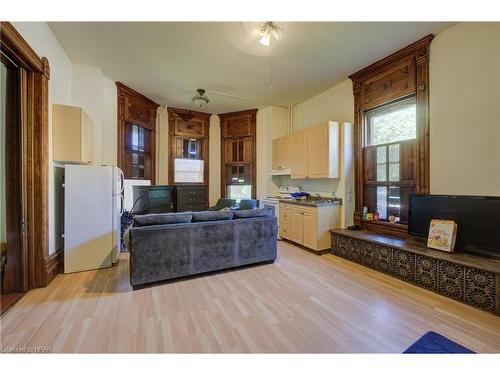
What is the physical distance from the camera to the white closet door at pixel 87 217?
2.91m

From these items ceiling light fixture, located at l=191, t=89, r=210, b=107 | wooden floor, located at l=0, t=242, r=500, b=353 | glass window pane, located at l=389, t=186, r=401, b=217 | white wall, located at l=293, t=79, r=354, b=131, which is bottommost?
wooden floor, located at l=0, t=242, r=500, b=353

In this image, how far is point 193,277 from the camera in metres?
2.85

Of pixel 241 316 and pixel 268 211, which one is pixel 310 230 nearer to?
pixel 268 211

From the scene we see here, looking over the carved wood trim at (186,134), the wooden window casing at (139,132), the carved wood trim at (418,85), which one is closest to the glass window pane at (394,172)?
the carved wood trim at (418,85)

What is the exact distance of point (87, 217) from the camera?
3.00m

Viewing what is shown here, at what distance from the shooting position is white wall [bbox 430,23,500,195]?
7.68 feet

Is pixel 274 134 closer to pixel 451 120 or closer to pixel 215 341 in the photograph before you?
pixel 451 120

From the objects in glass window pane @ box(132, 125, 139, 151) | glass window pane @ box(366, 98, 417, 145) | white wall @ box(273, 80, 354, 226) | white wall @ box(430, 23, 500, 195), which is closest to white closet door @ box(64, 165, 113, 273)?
glass window pane @ box(132, 125, 139, 151)

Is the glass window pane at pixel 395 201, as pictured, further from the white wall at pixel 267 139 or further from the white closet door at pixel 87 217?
the white closet door at pixel 87 217

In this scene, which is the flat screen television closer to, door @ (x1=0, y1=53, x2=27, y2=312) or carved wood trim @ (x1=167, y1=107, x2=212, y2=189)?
carved wood trim @ (x1=167, y1=107, x2=212, y2=189)

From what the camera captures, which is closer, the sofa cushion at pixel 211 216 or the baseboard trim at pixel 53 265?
the baseboard trim at pixel 53 265

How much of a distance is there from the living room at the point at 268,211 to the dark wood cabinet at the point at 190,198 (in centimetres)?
119

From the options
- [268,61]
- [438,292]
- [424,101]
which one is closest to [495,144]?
[424,101]

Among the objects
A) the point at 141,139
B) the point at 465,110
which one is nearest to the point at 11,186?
the point at 141,139
